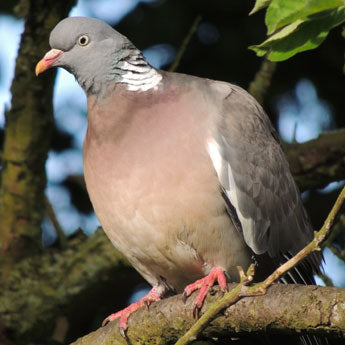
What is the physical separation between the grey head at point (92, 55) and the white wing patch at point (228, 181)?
21.9 inches

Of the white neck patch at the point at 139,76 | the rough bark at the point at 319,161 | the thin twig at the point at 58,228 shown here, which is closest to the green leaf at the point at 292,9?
the white neck patch at the point at 139,76

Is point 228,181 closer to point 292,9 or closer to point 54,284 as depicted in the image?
point 292,9

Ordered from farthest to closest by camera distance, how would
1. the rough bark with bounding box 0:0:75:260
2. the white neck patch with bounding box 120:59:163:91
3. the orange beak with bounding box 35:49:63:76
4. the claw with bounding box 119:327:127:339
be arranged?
the rough bark with bounding box 0:0:75:260
the orange beak with bounding box 35:49:63:76
the white neck patch with bounding box 120:59:163:91
the claw with bounding box 119:327:127:339

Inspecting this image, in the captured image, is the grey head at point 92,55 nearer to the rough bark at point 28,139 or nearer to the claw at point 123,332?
the rough bark at point 28,139

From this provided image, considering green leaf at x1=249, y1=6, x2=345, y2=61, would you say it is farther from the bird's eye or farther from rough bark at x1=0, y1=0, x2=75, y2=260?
rough bark at x1=0, y1=0, x2=75, y2=260

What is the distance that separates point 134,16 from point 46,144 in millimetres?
1076

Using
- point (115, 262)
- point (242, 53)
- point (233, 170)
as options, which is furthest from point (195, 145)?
point (242, 53)

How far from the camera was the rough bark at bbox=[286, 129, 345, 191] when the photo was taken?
14.5ft

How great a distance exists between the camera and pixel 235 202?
321 cm

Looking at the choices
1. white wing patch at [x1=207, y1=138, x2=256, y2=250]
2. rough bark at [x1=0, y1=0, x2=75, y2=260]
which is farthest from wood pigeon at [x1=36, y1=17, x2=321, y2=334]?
rough bark at [x1=0, y1=0, x2=75, y2=260]

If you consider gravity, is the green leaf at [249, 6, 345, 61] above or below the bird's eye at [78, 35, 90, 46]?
above

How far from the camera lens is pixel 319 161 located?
4.45 meters

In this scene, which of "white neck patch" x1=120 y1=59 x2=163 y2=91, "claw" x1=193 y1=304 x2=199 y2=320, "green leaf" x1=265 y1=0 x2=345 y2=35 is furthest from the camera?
"white neck patch" x1=120 y1=59 x2=163 y2=91

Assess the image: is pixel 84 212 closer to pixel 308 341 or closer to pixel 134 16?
pixel 134 16
